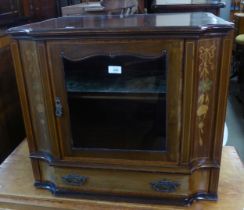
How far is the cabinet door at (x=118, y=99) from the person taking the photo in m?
0.74

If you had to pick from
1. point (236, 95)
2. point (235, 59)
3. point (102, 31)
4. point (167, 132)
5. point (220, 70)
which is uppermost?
point (102, 31)

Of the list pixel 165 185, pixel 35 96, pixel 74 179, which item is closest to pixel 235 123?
pixel 165 185

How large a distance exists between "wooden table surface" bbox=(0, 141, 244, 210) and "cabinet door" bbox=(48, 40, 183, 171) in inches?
6.0

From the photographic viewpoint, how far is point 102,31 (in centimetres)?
71

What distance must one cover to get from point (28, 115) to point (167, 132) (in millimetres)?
426

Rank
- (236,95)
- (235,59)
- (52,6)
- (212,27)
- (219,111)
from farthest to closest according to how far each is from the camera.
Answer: (235,59) < (236,95) < (52,6) < (219,111) < (212,27)

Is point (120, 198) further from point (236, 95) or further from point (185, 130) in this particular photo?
point (236, 95)

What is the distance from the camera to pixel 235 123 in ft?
7.15

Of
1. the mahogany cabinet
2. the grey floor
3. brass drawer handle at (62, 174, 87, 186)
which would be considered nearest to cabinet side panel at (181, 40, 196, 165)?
the mahogany cabinet

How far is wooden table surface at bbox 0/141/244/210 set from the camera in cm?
88

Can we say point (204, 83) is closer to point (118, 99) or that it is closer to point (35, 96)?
point (118, 99)

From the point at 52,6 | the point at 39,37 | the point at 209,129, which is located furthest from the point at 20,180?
the point at 52,6

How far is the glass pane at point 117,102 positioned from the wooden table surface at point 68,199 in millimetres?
190

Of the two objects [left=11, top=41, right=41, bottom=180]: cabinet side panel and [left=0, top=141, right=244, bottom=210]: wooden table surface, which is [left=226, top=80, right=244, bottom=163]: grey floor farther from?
[left=11, top=41, right=41, bottom=180]: cabinet side panel
